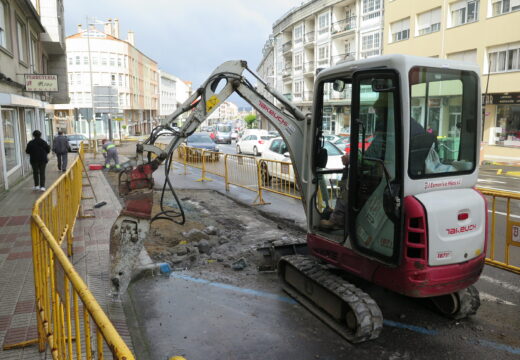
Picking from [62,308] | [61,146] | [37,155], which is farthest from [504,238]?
[61,146]

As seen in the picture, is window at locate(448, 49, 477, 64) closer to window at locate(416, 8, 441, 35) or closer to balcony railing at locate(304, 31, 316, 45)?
window at locate(416, 8, 441, 35)

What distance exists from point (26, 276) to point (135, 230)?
1.82 m

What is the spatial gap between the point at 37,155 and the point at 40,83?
4.55 m

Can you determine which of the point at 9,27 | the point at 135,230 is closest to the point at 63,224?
the point at 135,230

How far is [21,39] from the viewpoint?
17641 mm

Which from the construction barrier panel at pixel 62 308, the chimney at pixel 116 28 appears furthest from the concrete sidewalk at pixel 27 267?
the chimney at pixel 116 28

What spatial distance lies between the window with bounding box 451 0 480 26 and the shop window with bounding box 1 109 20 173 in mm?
25761

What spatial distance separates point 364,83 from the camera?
459cm

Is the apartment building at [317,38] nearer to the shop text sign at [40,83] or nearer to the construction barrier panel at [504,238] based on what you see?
the shop text sign at [40,83]

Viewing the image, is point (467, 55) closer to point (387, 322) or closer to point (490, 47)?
point (490, 47)

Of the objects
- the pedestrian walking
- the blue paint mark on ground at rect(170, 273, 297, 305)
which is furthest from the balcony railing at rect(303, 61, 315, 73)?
the blue paint mark on ground at rect(170, 273, 297, 305)

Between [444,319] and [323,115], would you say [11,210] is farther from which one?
[444,319]

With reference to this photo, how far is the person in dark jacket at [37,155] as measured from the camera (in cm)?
1272

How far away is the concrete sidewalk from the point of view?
14.7ft
